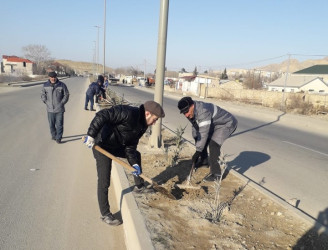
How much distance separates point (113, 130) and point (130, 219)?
1049 millimetres

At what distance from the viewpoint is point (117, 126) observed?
11.6ft

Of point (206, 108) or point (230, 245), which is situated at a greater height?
point (206, 108)

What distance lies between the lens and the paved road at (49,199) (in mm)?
3197

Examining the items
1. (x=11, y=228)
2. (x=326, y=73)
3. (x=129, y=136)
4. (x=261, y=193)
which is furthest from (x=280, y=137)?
(x=326, y=73)

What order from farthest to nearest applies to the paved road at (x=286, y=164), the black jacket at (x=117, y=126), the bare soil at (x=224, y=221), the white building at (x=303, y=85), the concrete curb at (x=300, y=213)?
the white building at (x=303, y=85) → the paved road at (x=286, y=164) → the concrete curb at (x=300, y=213) → the black jacket at (x=117, y=126) → the bare soil at (x=224, y=221)

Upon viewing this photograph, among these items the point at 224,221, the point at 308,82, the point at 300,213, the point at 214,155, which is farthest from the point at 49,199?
the point at 308,82

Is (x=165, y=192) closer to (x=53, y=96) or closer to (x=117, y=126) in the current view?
(x=117, y=126)

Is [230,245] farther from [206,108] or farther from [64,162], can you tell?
[64,162]

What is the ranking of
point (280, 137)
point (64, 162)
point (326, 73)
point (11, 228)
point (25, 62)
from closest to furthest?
point (11, 228) → point (64, 162) → point (280, 137) → point (326, 73) → point (25, 62)

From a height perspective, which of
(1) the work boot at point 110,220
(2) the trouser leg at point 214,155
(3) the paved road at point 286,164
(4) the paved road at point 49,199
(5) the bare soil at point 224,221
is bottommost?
(3) the paved road at point 286,164

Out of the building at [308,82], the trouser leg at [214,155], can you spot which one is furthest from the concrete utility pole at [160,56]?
the building at [308,82]

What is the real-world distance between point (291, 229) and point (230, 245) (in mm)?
961

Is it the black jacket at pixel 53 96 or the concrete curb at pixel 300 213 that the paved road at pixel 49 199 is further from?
the concrete curb at pixel 300 213

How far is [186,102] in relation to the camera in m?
4.32
